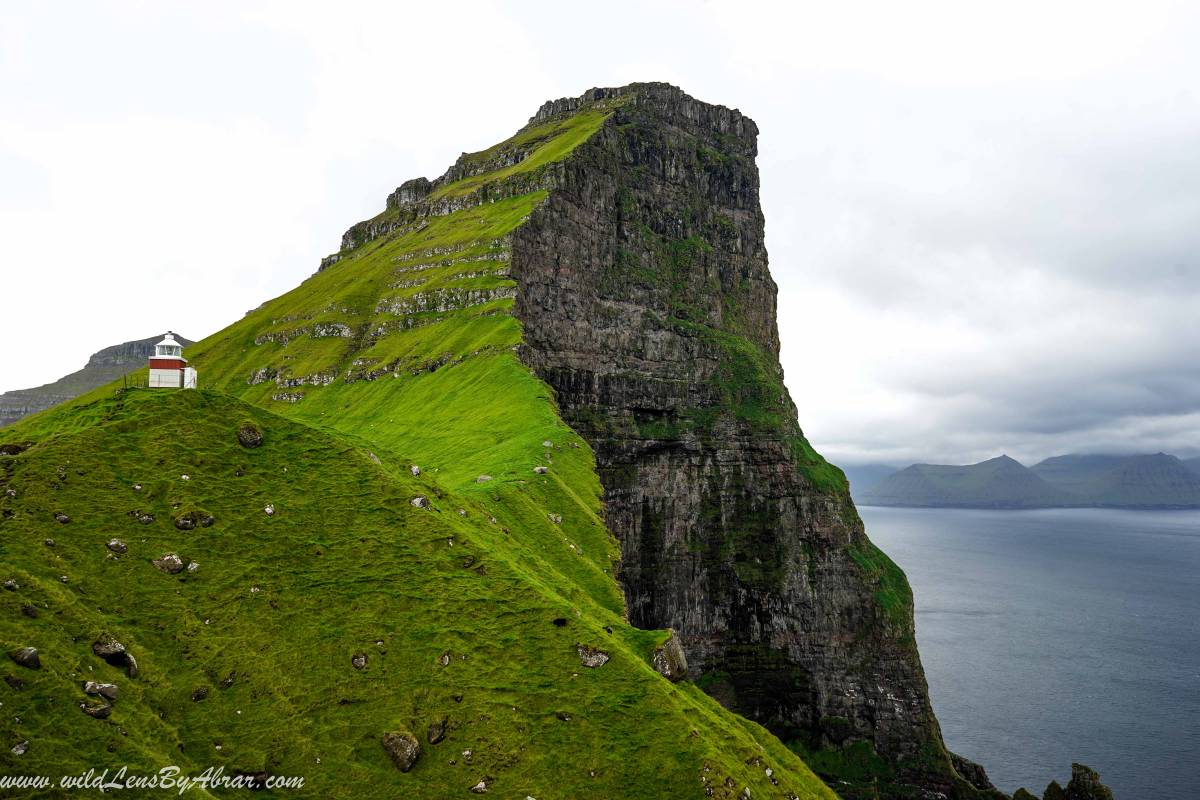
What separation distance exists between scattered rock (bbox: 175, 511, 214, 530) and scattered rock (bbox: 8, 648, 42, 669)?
9.75 m

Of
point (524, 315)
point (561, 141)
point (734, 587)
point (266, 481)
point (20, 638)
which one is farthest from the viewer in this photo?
point (561, 141)

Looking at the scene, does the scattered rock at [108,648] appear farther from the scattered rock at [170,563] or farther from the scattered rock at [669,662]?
the scattered rock at [669,662]

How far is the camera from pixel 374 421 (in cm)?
10819

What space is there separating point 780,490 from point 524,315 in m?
59.1

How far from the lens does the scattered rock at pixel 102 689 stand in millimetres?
21078

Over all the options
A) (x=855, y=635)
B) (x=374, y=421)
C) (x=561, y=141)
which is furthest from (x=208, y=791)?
(x=561, y=141)

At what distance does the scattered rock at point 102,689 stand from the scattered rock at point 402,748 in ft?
28.7

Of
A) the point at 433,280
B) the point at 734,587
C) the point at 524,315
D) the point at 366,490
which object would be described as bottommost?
the point at 734,587

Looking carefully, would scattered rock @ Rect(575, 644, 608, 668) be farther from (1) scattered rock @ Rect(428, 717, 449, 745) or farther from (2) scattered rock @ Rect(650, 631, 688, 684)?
(1) scattered rock @ Rect(428, 717, 449, 745)

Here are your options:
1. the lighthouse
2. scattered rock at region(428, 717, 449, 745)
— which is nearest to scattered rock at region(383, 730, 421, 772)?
scattered rock at region(428, 717, 449, 745)

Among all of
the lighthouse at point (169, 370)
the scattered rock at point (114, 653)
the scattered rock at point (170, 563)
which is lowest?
the scattered rock at point (114, 653)

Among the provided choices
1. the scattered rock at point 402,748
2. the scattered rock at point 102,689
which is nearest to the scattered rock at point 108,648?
the scattered rock at point 102,689

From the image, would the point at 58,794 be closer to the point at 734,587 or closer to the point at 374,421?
the point at 374,421

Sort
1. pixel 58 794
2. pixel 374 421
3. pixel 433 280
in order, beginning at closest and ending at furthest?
pixel 58 794
pixel 374 421
pixel 433 280
